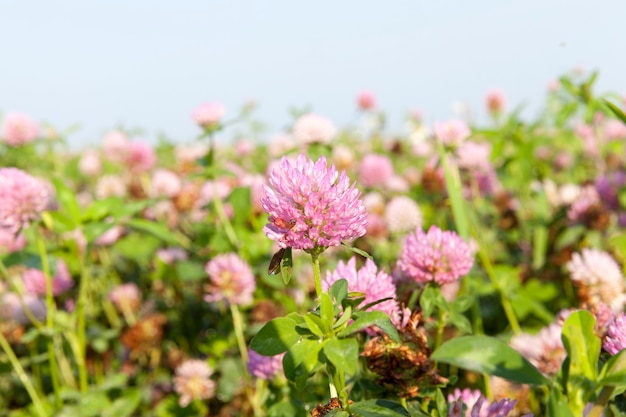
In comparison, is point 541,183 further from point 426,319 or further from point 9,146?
point 9,146

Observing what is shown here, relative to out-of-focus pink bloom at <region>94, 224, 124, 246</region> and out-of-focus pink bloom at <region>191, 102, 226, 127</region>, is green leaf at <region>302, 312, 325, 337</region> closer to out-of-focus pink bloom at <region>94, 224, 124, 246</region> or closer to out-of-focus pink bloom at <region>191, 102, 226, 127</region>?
out-of-focus pink bloom at <region>191, 102, 226, 127</region>

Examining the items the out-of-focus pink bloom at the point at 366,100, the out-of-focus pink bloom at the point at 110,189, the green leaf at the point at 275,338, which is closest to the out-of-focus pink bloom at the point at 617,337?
the green leaf at the point at 275,338

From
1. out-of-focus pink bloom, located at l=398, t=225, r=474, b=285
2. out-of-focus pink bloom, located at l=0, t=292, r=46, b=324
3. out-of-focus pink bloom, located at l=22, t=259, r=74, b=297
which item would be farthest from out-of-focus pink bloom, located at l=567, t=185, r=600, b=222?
out-of-focus pink bloom, located at l=0, t=292, r=46, b=324

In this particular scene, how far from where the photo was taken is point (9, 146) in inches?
138

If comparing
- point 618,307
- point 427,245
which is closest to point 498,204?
point 618,307

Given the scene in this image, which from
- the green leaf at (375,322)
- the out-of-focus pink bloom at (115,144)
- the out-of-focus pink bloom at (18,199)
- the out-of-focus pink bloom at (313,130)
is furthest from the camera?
the out-of-focus pink bloom at (115,144)

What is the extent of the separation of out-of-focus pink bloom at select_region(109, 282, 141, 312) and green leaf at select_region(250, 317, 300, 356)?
6.23 feet

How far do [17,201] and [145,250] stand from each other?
1.02 m

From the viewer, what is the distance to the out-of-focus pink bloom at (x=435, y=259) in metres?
1.14

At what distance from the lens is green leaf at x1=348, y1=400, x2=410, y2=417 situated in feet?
2.43

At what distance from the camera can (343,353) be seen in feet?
2.46

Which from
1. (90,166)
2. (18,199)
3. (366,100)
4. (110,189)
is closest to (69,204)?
(18,199)

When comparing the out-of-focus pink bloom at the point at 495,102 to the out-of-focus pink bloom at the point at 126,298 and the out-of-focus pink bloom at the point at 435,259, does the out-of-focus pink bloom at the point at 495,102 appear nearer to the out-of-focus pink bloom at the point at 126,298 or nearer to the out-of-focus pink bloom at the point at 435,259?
the out-of-focus pink bloom at the point at 126,298

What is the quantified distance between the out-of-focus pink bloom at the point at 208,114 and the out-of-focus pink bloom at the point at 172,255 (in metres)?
0.65
